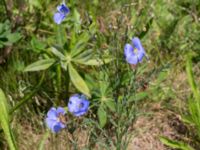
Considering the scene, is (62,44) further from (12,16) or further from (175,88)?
(175,88)

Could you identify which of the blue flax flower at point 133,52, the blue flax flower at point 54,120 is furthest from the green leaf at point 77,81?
the blue flax flower at point 133,52

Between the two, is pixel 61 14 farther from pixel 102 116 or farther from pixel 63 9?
pixel 102 116

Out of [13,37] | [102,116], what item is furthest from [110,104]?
[13,37]

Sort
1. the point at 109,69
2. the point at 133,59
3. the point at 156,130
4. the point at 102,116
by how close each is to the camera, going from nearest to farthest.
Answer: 1. the point at 133,59
2. the point at 102,116
3. the point at 109,69
4. the point at 156,130

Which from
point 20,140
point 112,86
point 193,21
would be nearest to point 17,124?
point 20,140

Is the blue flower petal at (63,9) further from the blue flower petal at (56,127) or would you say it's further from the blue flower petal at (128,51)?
the blue flower petal at (56,127)
